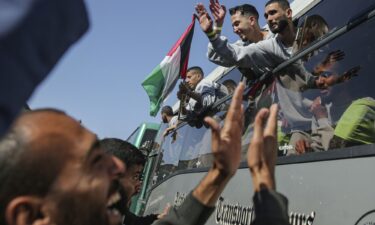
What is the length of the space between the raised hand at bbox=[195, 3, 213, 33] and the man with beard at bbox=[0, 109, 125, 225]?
222 cm

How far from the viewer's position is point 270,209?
1.30 meters

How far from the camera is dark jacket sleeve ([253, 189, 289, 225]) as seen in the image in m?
1.28

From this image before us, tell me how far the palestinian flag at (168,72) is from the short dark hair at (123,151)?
263cm

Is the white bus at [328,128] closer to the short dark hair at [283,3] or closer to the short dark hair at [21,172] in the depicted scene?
the short dark hair at [283,3]

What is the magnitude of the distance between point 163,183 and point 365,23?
372 centimetres

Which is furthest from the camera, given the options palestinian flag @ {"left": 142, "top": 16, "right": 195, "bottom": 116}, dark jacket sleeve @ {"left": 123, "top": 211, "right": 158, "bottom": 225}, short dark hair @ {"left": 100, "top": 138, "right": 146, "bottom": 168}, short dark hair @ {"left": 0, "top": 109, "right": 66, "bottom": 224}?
palestinian flag @ {"left": 142, "top": 16, "right": 195, "bottom": 116}

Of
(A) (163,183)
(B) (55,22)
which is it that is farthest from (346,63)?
(A) (163,183)

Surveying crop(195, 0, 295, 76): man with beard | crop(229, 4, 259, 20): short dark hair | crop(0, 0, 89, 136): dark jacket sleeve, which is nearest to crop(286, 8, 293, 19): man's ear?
crop(195, 0, 295, 76): man with beard

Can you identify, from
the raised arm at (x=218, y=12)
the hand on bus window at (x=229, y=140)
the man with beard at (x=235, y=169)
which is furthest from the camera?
the raised arm at (x=218, y=12)

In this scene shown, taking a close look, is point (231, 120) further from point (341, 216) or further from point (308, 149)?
point (308, 149)

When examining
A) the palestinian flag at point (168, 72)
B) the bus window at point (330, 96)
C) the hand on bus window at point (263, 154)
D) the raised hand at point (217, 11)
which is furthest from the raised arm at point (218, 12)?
the hand on bus window at point (263, 154)

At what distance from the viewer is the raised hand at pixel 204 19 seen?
134 inches

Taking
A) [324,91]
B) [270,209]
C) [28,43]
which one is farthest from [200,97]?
[28,43]

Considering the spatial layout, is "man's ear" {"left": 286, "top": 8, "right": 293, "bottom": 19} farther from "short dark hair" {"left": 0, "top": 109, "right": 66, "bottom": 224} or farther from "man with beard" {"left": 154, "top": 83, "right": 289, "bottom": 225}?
"short dark hair" {"left": 0, "top": 109, "right": 66, "bottom": 224}
